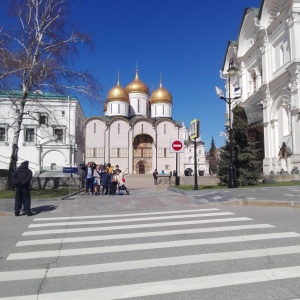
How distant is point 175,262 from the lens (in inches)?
206

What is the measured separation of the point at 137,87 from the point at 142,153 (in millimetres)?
16678

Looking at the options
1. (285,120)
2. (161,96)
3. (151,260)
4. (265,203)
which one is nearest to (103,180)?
(265,203)

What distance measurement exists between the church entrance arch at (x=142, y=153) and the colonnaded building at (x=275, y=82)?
3038 cm

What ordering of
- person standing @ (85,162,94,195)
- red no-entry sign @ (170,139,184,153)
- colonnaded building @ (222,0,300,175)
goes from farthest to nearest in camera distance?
colonnaded building @ (222,0,300,175)
red no-entry sign @ (170,139,184,153)
person standing @ (85,162,94,195)

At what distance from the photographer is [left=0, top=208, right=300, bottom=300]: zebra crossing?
4160mm

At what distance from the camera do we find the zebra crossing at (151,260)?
4160 mm


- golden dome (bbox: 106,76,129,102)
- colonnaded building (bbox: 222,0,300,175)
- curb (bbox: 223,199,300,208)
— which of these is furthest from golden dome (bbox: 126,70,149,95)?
curb (bbox: 223,199,300,208)

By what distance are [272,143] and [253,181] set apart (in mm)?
12560

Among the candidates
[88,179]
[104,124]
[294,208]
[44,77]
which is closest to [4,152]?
[104,124]

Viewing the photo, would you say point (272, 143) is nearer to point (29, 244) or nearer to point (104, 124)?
point (29, 244)

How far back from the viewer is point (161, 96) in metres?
74.4

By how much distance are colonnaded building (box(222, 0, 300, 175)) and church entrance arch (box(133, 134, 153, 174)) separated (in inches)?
1196

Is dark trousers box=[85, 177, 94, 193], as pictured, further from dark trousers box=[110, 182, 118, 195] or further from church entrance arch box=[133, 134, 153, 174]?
church entrance arch box=[133, 134, 153, 174]

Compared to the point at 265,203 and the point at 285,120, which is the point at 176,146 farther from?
the point at 285,120
